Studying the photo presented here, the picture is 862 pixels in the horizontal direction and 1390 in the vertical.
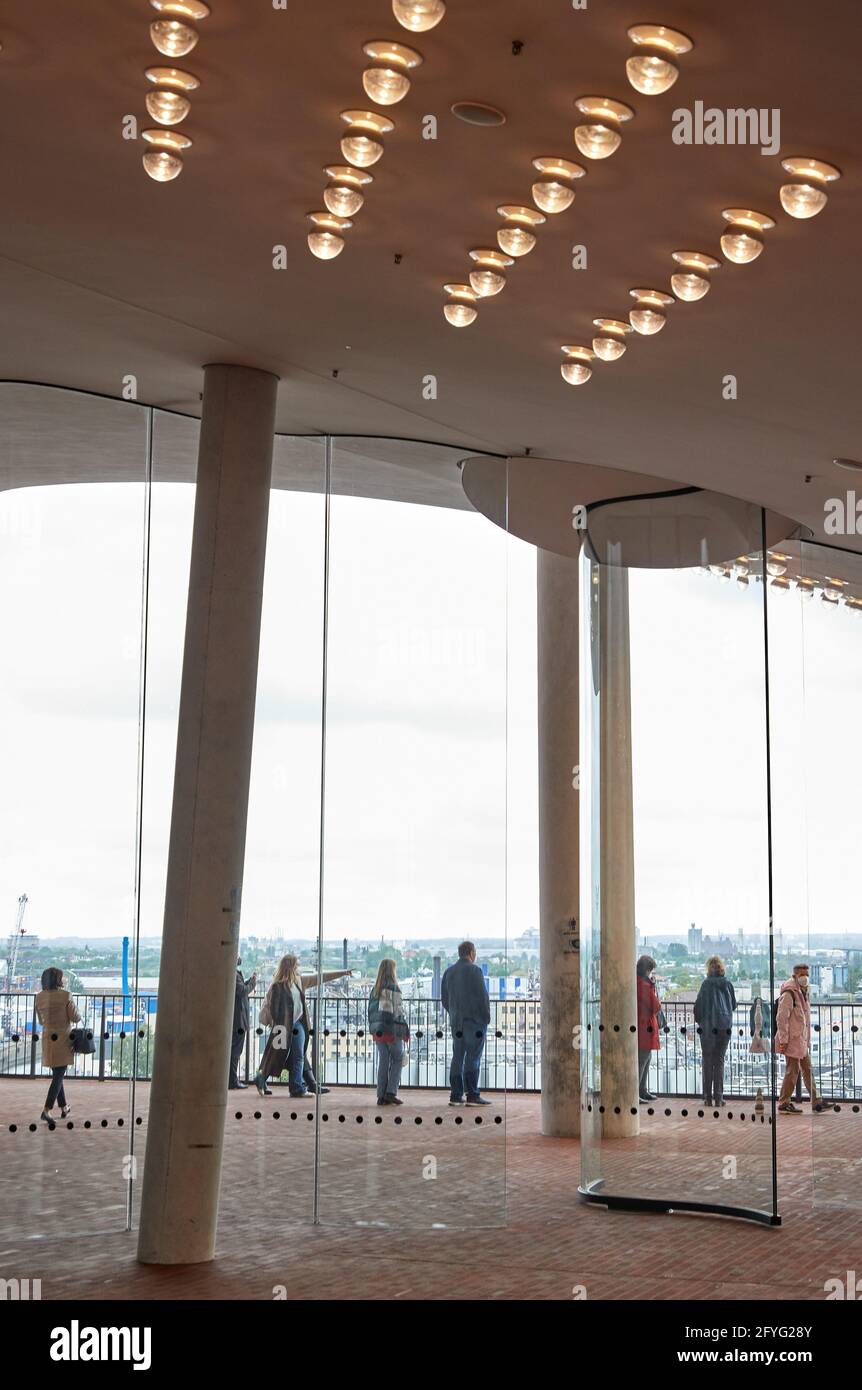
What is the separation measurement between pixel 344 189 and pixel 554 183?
102 centimetres

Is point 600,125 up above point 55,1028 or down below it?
above

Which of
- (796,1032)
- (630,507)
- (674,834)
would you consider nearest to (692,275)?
(630,507)

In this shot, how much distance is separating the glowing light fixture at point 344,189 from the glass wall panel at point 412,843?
5484mm

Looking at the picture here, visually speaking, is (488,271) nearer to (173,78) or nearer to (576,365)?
(576,365)

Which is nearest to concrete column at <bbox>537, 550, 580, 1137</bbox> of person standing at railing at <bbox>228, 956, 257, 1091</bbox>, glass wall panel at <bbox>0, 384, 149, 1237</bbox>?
person standing at railing at <bbox>228, 956, 257, 1091</bbox>

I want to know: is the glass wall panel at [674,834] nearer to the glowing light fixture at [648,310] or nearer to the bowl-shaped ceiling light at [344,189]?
the glowing light fixture at [648,310]

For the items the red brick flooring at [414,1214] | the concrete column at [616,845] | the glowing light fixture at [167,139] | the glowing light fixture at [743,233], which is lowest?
the red brick flooring at [414,1214]

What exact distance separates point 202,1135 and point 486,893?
343 cm

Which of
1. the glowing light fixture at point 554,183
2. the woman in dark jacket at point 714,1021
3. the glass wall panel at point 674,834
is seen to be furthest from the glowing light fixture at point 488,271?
the woman in dark jacket at point 714,1021

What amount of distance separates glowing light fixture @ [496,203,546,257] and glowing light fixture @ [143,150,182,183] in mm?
1593

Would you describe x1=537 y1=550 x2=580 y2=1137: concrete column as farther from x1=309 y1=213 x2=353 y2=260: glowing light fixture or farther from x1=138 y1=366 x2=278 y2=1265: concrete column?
x1=309 y1=213 x2=353 y2=260: glowing light fixture

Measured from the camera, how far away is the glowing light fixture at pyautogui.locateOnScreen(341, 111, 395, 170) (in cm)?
662

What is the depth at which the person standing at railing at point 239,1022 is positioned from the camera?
1184cm

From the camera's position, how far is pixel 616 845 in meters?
13.1
